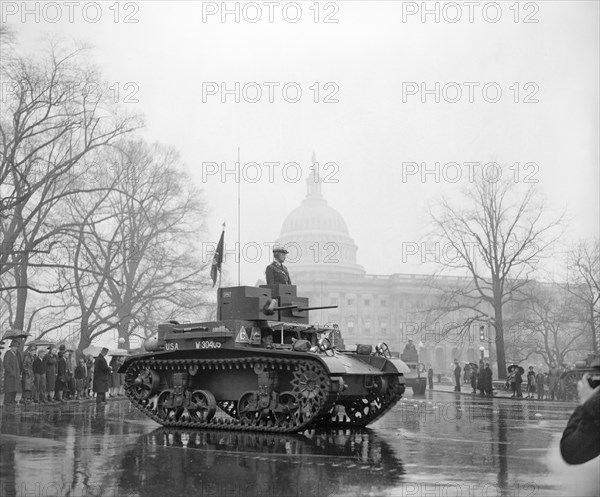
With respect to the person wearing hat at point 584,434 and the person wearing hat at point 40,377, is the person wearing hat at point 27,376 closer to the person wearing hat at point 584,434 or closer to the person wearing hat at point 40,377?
the person wearing hat at point 40,377

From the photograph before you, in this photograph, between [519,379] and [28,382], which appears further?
[519,379]

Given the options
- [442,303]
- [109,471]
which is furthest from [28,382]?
[442,303]

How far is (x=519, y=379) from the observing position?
32219 mm

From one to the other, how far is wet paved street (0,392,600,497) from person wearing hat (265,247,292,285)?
332cm

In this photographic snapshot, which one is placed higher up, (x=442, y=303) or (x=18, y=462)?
(x=442, y=303)

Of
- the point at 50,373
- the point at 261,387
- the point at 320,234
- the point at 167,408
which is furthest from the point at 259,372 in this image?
the point at 320,234

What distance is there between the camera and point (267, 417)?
47.3 feet

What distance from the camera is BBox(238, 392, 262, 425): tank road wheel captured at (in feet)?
47.3

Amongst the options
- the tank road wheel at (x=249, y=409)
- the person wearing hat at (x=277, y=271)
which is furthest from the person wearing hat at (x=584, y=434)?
the person wearing hat at (x=277, y=271)

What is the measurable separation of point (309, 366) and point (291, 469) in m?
4.27

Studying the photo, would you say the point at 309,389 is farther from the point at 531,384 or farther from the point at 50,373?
the point at 531,384

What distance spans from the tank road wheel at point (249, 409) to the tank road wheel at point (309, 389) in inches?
37.0

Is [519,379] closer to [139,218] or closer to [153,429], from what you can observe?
[139,218]

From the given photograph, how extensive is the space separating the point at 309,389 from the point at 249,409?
1461 millimetres
